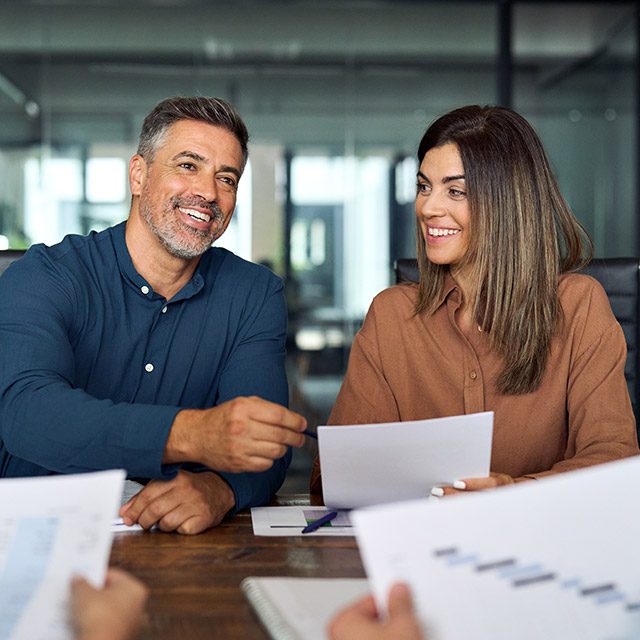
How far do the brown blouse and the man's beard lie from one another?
390mm

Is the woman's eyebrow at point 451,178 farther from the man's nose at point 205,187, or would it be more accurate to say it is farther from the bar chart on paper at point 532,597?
the bar chart on paper at point 532,597

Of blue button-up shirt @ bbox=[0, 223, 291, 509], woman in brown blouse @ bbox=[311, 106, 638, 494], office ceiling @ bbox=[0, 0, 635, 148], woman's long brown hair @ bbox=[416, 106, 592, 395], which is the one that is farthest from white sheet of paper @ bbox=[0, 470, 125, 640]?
office ceiling @ bbox=[0, 0, 635, 148]

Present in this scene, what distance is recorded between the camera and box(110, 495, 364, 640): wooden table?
3.34ft

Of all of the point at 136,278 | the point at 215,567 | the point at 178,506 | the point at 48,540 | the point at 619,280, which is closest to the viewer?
the point at 48,540

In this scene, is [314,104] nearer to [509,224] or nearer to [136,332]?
[509,224]

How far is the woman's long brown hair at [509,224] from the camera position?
199cm

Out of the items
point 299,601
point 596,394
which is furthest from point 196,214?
point 299,601

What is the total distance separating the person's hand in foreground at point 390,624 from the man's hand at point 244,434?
60cm

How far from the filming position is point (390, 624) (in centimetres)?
72

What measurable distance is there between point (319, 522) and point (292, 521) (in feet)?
0.22

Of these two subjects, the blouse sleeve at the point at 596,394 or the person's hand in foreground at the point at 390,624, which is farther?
the blouse sleeve at the point at 596,394

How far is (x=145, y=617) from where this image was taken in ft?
3.38

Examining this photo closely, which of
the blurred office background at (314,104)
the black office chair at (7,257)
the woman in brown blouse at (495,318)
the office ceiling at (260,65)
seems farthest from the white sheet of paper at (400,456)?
the office ceiling at (260,65)

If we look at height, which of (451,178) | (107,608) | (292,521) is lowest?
(292,521)
